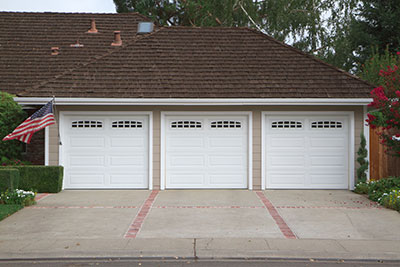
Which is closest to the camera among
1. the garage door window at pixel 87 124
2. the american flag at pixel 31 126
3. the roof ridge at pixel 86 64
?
the american flag at pixel 31 126

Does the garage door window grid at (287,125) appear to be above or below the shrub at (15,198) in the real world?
above

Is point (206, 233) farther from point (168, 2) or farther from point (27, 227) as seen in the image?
point (168, 2)

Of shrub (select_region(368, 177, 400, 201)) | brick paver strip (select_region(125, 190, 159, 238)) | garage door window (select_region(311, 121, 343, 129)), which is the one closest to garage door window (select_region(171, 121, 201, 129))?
brick paver strip (select_region(125, 190, 159, 238))

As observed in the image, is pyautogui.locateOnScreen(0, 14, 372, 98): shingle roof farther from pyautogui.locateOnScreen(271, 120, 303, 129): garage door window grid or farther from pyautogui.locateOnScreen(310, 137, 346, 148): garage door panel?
pyautogui.locateOnScreen(310, 137, 346, 148): garage door panel

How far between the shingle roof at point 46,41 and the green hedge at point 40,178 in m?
3.07

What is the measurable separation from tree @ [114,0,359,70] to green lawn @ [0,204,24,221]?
751 inches

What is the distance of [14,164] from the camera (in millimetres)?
13047

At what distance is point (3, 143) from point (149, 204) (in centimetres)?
502

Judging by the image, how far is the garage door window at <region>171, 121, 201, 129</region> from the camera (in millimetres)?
13750

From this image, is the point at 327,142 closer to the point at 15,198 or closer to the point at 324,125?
the point at 324,125

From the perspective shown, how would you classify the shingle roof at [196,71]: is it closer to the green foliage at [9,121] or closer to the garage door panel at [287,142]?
the green foliage at [9,121]

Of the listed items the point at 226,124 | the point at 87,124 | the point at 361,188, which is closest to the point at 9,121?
the point at 87,124

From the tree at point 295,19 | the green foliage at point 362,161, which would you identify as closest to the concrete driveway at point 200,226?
the green foliage at point 362,161

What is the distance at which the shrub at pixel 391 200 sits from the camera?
10.4 meters
